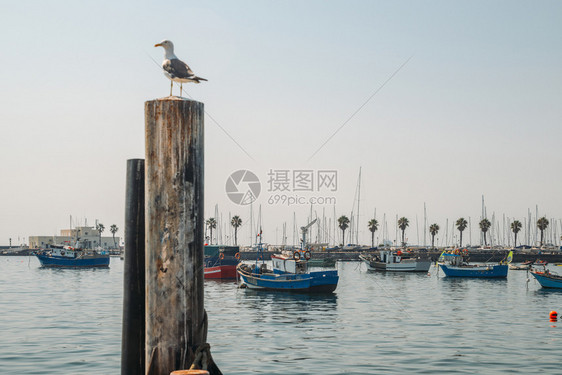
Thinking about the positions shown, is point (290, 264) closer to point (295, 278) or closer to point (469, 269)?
point (295, 278)

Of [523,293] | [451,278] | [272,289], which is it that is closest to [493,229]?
[451,278]

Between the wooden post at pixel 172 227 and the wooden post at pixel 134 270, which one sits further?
the wooden post at pixel 134 270

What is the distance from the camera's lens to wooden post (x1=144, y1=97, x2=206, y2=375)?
694 cm

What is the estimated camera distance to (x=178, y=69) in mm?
9562

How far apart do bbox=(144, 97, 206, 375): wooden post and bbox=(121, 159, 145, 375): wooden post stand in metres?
1.02

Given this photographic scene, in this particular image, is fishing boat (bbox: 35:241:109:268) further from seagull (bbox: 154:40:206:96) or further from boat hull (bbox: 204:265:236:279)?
seagull (bbox: 154:40:206:96)

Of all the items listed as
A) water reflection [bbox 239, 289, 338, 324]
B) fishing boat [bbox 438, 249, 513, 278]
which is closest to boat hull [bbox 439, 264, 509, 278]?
fishing boat [bbox 438, 249, 513, 278]

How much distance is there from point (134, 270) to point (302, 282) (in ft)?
137

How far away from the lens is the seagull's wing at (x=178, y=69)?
9.52 m

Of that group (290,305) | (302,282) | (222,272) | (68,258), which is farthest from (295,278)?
(68,258)

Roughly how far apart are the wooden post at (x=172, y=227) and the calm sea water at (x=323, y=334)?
13342 mm

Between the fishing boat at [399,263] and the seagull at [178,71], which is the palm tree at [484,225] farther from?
the seagull at [178,71]

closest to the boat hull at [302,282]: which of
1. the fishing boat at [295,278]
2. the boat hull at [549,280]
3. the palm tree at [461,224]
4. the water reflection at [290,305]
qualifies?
the fishing boat at [295,278]

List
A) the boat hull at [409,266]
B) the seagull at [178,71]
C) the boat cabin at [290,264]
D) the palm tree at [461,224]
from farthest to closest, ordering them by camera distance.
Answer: the palm tree at [461,224], the boat hull at [409,266], the boat cabin at [290,264], the seagull at [178,71]
